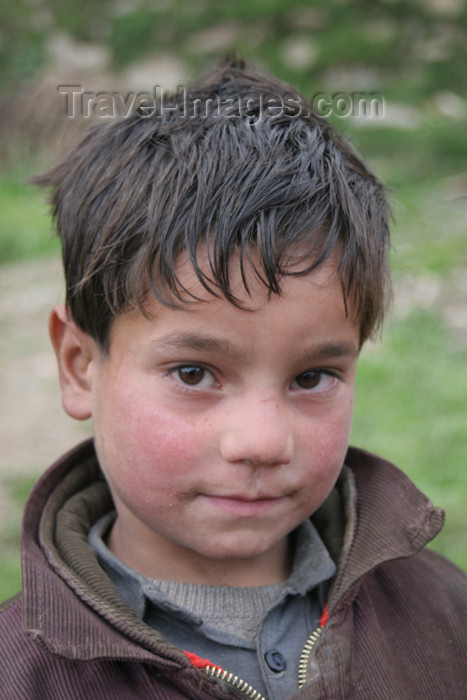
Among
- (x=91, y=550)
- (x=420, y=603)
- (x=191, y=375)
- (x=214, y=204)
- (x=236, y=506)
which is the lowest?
(x=420, y=603)

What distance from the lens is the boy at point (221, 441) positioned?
1496 millimetres

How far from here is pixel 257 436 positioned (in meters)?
1.49

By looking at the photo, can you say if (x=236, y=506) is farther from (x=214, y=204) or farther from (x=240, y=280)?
(x=214, y=204)

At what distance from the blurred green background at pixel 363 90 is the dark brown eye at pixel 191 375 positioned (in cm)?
240

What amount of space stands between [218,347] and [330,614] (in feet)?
1.91

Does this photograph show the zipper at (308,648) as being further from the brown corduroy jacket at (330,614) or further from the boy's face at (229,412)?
the boy's face at (229,412)

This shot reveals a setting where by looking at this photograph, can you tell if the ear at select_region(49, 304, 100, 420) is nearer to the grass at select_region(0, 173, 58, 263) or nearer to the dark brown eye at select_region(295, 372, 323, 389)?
the dark brown eye at select_region(295, 372, 323, 389)

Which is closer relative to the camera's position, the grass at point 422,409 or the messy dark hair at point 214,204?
the messy dark hair at point 214,204

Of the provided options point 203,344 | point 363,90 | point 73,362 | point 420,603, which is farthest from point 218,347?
point 363,90

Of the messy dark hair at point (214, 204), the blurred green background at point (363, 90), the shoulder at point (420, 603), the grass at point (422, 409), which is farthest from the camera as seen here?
the blurred green background at point (363, 90)

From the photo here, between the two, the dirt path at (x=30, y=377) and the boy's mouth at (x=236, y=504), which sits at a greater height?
the boy's mouth at (x=236, y=504)

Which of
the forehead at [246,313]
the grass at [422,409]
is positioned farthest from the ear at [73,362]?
the grass at [422,409]

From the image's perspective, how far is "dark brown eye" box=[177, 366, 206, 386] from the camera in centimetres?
157

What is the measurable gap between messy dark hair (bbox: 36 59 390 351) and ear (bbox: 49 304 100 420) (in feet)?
0.16
